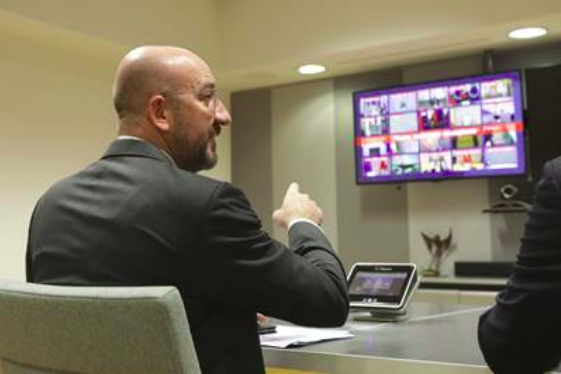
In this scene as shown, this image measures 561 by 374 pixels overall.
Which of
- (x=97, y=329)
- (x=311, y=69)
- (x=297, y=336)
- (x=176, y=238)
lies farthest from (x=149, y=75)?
(x=311, y=69)

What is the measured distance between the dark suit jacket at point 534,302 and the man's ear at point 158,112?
2.38 ft

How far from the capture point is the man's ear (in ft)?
4.37

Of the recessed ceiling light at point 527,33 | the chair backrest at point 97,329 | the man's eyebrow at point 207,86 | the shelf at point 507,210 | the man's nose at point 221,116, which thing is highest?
the recessed ceiling light at point 527,33

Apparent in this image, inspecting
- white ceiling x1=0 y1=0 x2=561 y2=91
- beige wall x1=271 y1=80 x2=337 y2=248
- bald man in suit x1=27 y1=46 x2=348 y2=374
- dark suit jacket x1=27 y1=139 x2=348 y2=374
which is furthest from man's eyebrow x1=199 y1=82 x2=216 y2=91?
beige wall x1=271 y1=80 x2=337 y2=248

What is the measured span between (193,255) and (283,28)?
374 cm

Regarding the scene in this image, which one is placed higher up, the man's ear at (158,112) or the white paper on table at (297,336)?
the man's ear at (158,112)

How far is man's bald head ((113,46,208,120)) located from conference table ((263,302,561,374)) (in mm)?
640

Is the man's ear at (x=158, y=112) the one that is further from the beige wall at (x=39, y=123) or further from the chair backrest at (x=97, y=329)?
the beige wall at (x=39, y=123)

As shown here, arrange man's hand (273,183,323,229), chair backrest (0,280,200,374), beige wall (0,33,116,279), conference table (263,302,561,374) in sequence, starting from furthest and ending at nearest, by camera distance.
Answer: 1. beige wall (0,33,116,279)
2. man's hand (273,183,323,229)
3. conference table (263,302,561,374)
4. chair backrest (0,280,200,374)

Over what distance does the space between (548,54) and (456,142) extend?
845 millimetres

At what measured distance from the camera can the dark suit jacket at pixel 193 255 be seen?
111cm

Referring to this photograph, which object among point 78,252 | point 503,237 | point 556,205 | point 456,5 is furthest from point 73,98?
point 556,205

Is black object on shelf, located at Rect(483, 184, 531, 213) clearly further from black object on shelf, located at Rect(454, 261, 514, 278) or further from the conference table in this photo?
the conference table

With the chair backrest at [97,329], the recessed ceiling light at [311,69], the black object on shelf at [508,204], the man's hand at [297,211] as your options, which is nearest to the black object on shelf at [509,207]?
the black object on shelf at [508,204]
